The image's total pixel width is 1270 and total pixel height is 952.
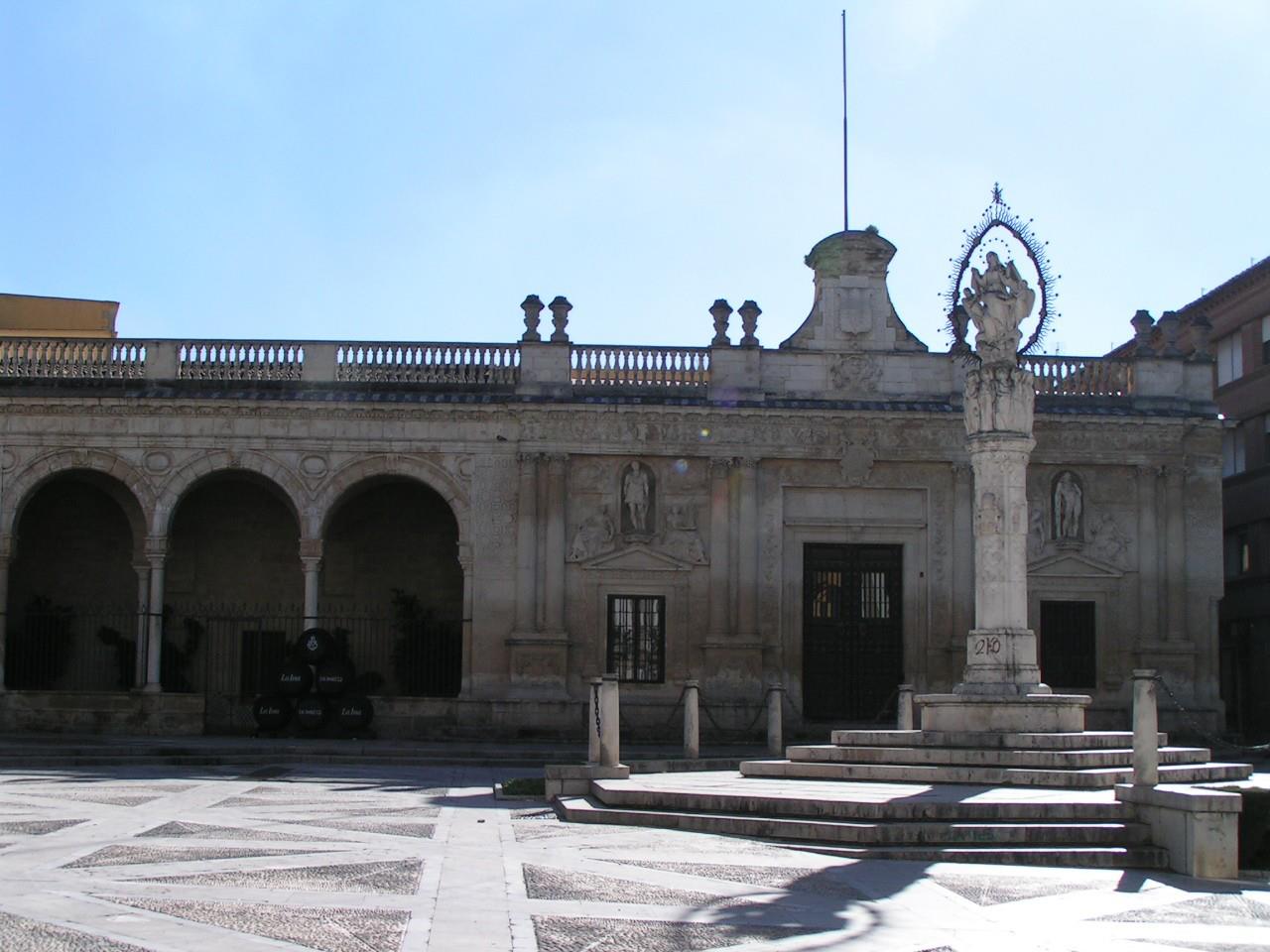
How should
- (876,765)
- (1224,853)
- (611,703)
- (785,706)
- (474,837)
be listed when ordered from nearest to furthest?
(1224,853) → (474,837) → (876,765) → (611,703) → (785,706)

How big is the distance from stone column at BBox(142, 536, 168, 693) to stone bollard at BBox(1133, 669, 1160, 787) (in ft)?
73.0

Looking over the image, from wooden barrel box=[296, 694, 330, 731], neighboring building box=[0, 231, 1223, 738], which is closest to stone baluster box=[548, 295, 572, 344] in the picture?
neighboring building box=[0, 231, 1223, 738]

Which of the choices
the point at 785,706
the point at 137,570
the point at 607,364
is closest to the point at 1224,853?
the point at 785,706

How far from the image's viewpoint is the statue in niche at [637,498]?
34156mm

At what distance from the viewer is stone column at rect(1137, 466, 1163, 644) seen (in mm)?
34438

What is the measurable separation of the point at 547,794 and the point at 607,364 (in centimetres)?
1609

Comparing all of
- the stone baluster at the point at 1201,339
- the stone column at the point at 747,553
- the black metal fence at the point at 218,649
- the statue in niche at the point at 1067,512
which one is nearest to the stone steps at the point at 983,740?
the stone column at the point at 747,553

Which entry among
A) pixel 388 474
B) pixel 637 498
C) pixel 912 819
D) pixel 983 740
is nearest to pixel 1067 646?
pixel 637 498

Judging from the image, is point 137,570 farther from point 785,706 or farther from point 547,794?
point 547,794

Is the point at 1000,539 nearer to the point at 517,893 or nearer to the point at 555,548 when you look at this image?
the point at 517,893

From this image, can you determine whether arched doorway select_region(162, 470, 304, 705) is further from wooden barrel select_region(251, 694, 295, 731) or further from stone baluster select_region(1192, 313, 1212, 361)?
stone baluster select_region(1192, 313, 1212, 361)

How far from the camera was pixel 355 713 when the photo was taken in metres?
32.3

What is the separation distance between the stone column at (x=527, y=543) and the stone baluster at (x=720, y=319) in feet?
15.2

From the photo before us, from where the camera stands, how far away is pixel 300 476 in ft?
112
